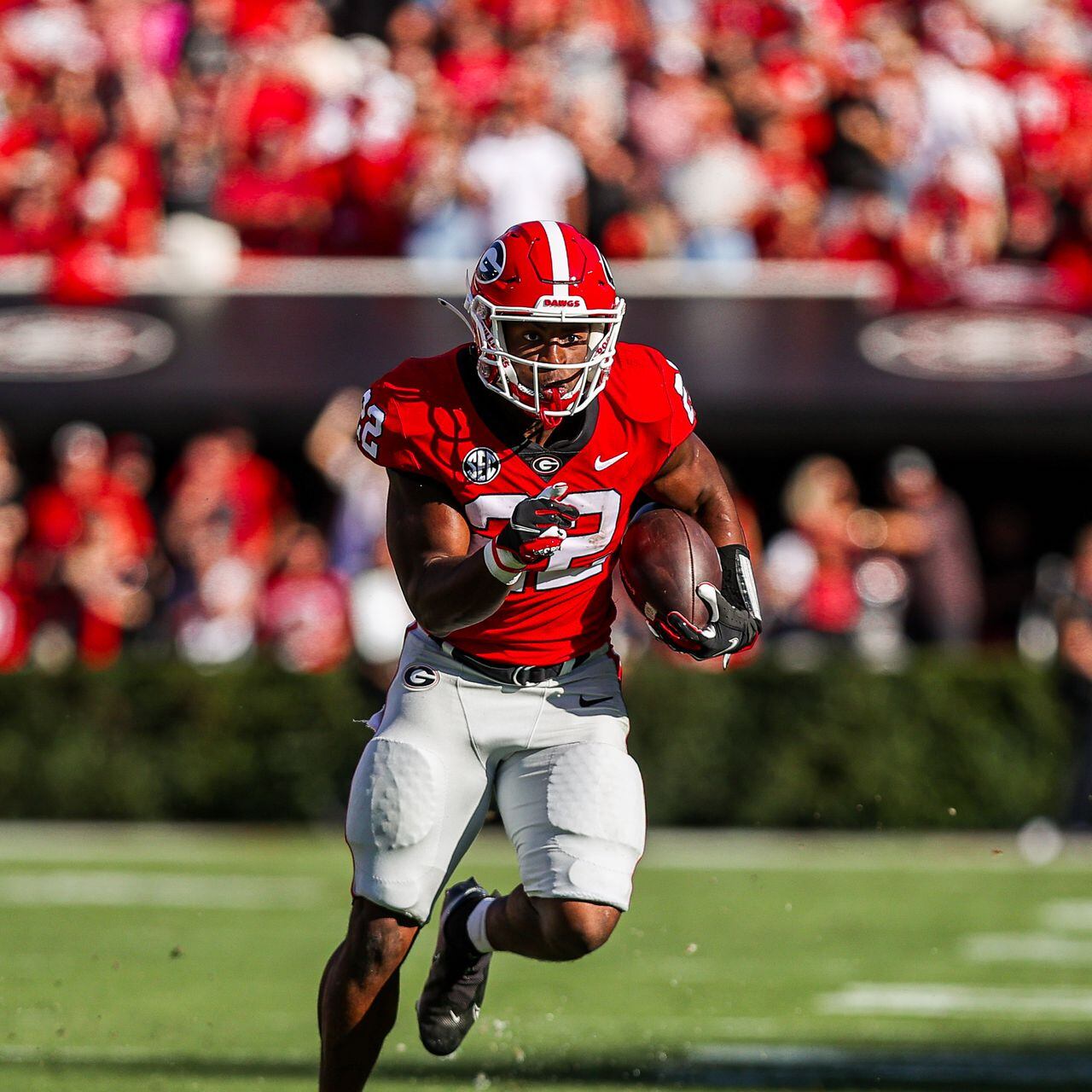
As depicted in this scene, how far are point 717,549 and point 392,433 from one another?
80cm

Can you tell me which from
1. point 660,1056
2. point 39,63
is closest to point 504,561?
point 660,1056

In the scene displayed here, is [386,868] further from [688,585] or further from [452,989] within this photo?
[688,585]

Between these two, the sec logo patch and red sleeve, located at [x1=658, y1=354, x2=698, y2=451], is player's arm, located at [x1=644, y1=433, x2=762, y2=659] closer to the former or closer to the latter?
red sleeve, located at [x1=658, y1=354, x2=698, y2=451]

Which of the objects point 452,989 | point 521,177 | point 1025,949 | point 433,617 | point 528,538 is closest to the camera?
point 528,538

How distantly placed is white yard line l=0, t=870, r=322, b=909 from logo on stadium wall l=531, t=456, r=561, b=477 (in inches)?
192

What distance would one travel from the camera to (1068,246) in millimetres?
12180

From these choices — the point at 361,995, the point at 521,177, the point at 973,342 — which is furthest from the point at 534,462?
the point at 973,342

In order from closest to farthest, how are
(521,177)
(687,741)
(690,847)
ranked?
(690,847) → (687,741) → (521,177)

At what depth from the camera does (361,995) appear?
14.4 feet

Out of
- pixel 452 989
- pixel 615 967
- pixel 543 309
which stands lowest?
pixel 615 967

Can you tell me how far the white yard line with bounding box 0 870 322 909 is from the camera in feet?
29.3

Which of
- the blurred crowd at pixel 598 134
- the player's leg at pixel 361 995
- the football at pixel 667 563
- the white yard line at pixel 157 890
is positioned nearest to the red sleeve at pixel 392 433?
the football at pixel 667 563

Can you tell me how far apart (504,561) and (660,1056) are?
230 centimetres

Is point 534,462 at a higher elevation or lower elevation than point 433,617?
higher
